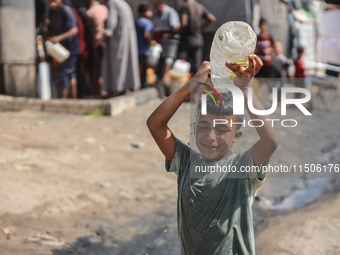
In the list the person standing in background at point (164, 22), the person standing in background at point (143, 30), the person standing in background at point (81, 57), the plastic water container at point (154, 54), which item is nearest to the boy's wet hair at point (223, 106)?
the person standing in background at point (81, 57)

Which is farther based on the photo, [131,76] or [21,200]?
[131,76]

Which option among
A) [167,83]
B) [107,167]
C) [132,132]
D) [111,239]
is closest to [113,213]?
[111,239]

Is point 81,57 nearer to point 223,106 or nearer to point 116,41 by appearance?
point 116,41

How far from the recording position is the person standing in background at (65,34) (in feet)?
21.6

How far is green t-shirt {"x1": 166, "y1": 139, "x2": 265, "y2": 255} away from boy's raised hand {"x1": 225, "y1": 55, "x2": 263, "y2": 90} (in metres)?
0.27

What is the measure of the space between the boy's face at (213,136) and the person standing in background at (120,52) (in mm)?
5455

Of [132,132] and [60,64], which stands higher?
[60,64]

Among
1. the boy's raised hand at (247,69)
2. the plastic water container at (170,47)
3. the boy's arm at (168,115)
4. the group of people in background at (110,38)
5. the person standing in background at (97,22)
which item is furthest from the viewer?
the plastic water container at (170,47)

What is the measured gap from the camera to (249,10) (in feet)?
25.9

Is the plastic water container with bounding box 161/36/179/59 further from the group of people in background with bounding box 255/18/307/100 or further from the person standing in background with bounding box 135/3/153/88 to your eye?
the group of people in background with bounding box 255/18/307/100

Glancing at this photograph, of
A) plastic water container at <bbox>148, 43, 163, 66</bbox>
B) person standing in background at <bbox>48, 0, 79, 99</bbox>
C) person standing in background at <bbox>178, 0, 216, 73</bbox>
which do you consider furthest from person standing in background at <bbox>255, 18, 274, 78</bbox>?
person standing in background at <bbox>48, 0, 79, 99</bbox>

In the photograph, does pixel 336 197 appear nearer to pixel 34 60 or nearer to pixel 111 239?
pixel 111 239

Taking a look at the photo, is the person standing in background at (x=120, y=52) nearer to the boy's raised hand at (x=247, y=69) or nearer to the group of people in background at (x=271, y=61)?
the group of people in background at (x=271, y=61)

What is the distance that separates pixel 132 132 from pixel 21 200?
234 cm
